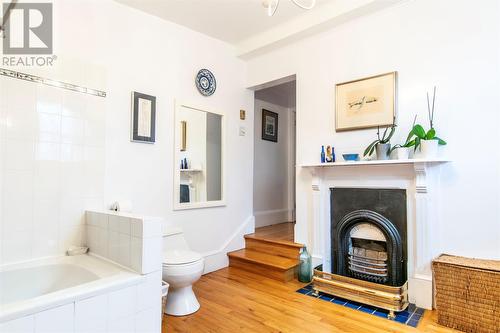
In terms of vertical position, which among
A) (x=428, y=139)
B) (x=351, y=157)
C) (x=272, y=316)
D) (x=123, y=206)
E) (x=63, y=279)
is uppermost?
(x=428, y=139)

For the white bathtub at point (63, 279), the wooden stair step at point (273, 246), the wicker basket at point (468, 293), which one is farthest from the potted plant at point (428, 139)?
the white bathtub at point (63, 279)

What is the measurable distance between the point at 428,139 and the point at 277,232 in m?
2.21

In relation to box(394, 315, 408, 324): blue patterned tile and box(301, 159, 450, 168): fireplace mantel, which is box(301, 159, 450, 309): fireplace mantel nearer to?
box(301, 159, 450, 168): fireplace mantel

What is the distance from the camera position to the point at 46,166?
2.15 meters

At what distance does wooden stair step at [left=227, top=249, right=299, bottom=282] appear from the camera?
2.93 metres

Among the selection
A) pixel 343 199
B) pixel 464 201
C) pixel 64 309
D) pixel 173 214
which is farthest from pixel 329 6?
pixel 64 309

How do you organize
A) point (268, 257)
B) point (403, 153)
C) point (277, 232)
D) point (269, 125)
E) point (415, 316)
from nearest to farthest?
point (415, 316)
point (403, 153)
point (268, 257)
point (277, 232)
point (269, 125)

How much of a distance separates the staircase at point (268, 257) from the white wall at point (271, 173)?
967mm

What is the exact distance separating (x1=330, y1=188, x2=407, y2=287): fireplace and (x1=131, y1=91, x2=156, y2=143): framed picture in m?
1.88

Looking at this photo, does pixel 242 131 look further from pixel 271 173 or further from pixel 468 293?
pixel 468 293

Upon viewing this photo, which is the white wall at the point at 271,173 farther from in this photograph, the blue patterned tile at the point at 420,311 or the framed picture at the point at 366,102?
the blue patterned tile at the point at 420,311

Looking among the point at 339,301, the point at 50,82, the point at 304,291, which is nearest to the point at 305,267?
the point at 304,291

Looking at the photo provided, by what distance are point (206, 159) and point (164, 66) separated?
1.06 m

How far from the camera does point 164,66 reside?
296 centimetres
